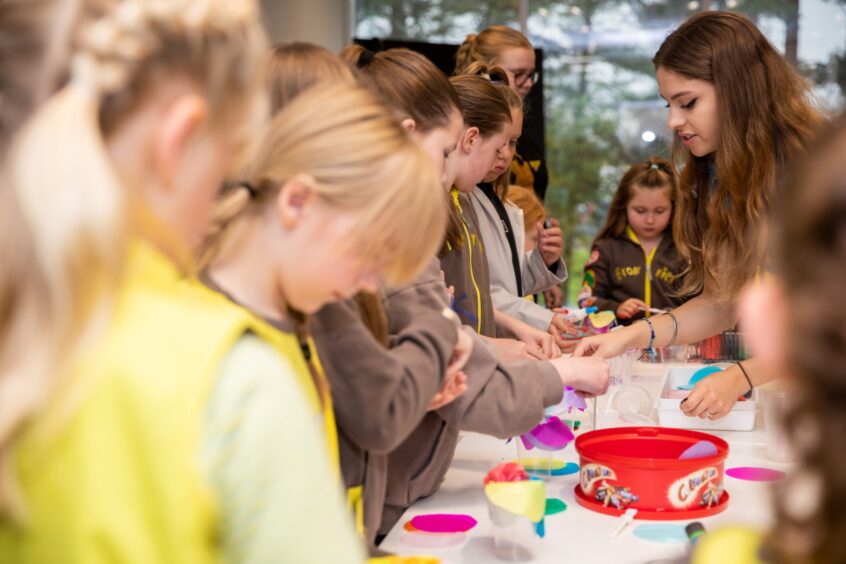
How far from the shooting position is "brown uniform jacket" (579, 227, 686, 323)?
14.0 ft

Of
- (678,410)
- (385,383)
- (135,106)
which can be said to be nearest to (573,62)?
(678,410)

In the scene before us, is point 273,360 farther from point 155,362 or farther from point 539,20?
point 539,20

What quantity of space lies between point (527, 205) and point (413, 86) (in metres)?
2.00

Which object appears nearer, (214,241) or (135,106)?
(135,106)

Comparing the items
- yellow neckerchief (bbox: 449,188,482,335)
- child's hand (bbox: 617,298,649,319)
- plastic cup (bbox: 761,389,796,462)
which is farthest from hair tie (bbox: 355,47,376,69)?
child's hand (bbox: 617,298,649,319)

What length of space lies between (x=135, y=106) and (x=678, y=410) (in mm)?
1494

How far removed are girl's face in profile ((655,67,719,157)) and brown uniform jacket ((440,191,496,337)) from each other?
566 millimetres

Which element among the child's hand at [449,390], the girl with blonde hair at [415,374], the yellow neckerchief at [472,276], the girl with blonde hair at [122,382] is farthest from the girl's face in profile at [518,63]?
the girl with blonde hair at [122,382]

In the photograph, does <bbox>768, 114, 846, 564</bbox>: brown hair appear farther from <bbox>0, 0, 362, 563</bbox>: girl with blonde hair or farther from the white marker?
the white marker

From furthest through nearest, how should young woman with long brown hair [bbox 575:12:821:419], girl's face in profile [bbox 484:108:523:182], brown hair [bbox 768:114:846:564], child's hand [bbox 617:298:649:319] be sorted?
child's hand [bbox 617:298:649:319]
girl's face in profile [bbox 484:108:523:182]
young woman with long brown hair [bbox 575:12:821:419]
brown hair [bbox 768:114:846:564]

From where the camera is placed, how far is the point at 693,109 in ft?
6.95

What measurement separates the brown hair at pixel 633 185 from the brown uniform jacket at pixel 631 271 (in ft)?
0.17

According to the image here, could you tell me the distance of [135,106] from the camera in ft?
2.42

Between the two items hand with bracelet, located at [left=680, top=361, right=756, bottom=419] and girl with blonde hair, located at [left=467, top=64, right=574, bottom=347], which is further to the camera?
girl with blonde hair, located at [left=467, top=64, right=574, bottom=347]
